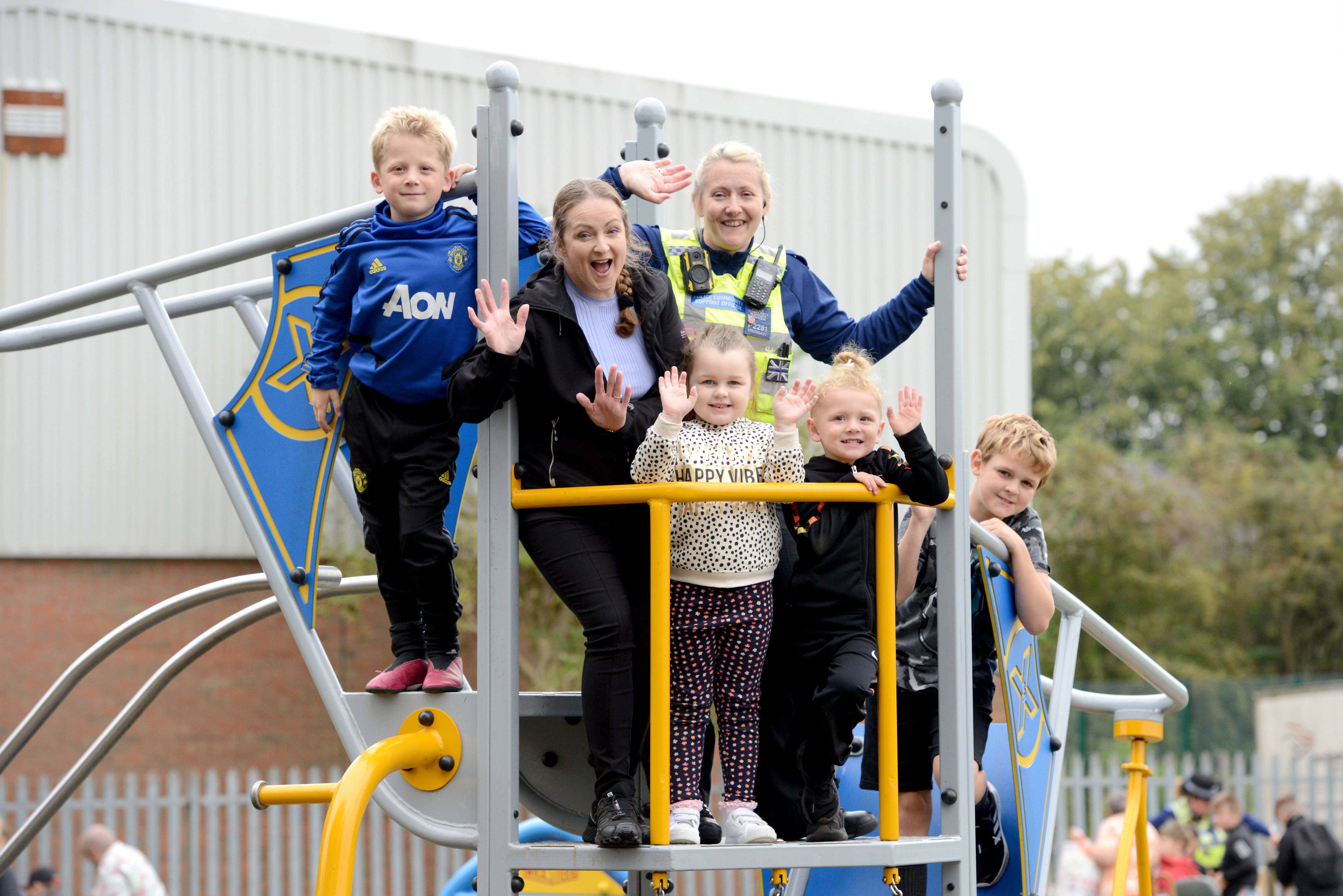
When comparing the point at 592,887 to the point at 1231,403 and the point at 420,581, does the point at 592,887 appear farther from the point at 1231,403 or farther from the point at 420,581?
the point at 1231,403

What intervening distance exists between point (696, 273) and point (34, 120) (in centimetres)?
1125

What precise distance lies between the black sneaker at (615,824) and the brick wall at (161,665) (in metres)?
10.7

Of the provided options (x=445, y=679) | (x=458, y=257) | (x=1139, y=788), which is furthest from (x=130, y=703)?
(x=1139, y=788)

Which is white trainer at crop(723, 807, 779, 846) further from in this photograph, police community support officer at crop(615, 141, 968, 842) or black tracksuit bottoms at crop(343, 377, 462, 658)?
black tracksuit bottoms at crop(343, 377, 462, 658)

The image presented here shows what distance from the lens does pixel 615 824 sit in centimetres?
316

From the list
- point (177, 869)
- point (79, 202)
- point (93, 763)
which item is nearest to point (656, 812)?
point (93, 763)

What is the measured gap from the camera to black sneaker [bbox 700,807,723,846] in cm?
334

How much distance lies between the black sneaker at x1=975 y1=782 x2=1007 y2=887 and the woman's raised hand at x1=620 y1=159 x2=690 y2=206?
1.98m

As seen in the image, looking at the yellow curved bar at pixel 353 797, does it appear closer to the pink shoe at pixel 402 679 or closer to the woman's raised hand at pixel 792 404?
the pink shoe at pixel 402 679

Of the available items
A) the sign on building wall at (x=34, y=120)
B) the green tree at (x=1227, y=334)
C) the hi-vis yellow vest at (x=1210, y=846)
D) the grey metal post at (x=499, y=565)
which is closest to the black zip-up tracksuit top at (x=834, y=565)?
the grey metal post at (x=499, y=565)

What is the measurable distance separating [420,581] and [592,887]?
4.83 m

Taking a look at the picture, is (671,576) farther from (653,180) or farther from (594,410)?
(653,180)

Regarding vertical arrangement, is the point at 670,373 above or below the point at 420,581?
above

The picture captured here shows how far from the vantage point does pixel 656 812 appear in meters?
3.16
